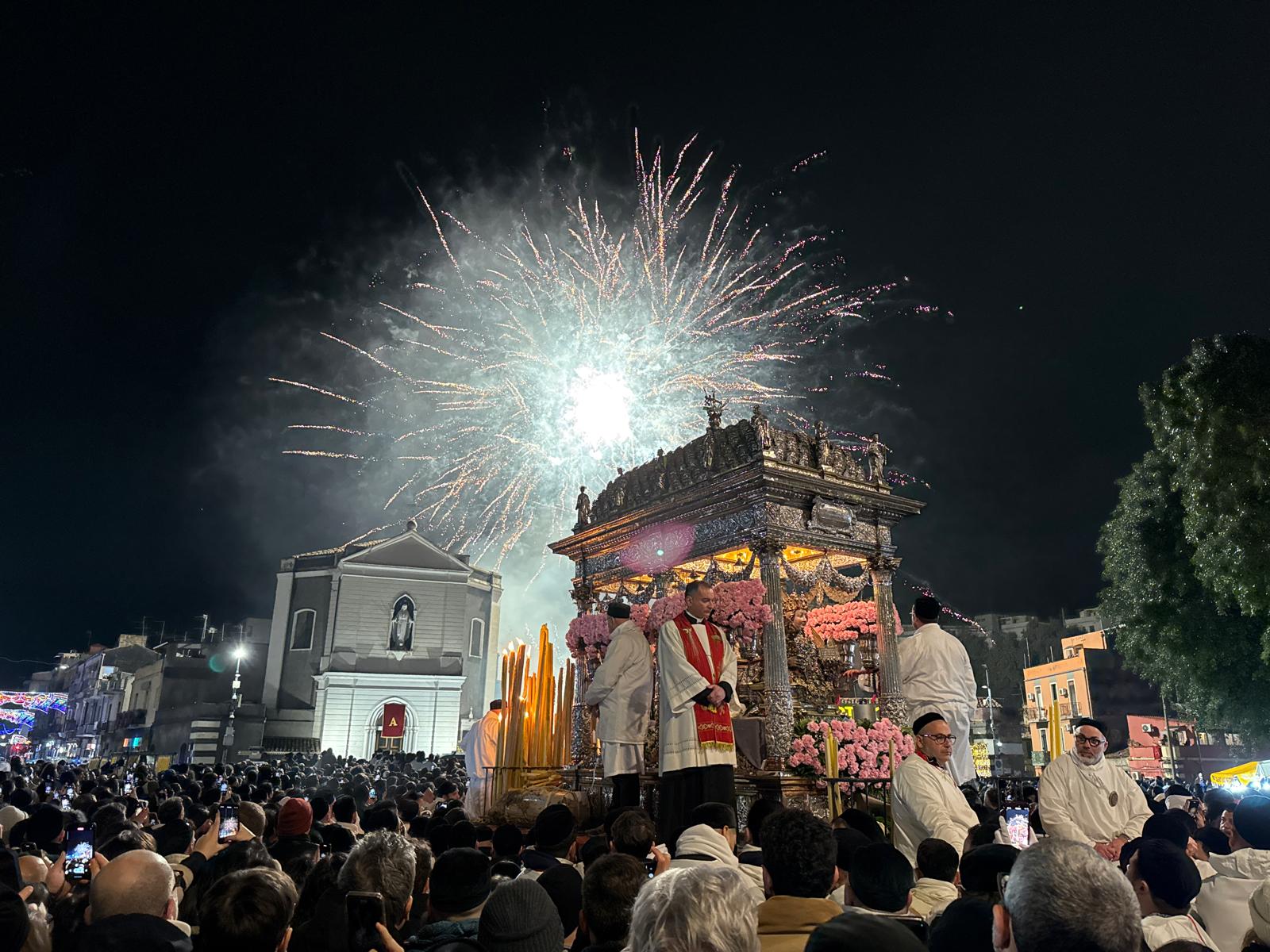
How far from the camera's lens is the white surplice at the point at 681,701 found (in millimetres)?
9914

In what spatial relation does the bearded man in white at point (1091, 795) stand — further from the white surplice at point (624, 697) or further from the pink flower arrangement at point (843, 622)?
the pink flower arrangement at point (843, 622)

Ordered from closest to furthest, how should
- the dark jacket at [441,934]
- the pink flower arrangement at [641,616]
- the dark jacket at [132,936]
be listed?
the dark jacket at [132,936]
the dark jacket at [441,934]
the pink flower arrangement at [641,616]

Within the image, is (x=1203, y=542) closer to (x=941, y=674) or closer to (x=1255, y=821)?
(x=941, y=674)

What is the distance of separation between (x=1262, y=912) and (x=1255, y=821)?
1492mm

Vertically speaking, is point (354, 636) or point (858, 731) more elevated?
point (354, 636)

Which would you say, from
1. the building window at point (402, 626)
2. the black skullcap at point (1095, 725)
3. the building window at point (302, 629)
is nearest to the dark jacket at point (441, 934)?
the black skullcap at point (1095, 725)

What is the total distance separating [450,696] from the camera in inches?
2010

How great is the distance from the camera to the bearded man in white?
742 cm

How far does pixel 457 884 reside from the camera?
4.25 meters

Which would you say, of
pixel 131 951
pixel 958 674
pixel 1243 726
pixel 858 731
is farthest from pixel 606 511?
pixel 1243 726

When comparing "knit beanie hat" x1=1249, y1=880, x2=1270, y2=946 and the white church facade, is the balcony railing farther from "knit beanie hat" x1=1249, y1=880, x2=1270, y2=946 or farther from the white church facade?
"knit beanie hat" x1=1249, y1=880, x2=1270, y2=946

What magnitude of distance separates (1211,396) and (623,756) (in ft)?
61.3

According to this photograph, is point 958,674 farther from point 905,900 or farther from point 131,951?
point 131,951

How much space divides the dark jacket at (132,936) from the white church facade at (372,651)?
48.4m
